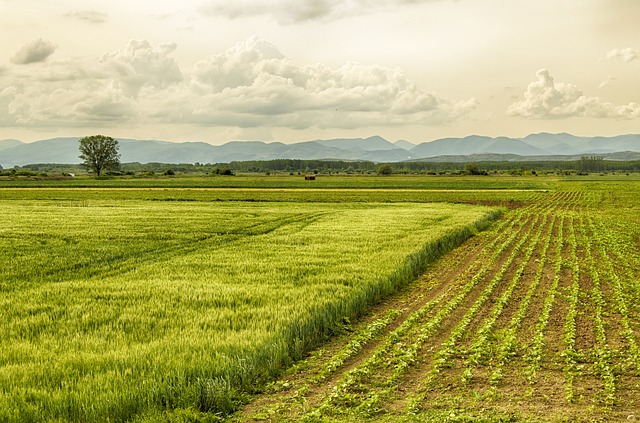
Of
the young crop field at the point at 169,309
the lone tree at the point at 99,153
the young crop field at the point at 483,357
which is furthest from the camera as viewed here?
the lone tree at the point at 99,153

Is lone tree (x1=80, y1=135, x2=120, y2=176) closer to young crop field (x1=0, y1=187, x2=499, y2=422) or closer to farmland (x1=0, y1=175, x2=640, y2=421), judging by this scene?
young crop field (x1=0, y1=187, x2=499, y2=422)

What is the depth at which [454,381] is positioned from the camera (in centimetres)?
998

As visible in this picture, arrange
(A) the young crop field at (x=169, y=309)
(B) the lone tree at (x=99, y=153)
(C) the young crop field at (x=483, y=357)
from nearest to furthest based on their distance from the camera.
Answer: (A) the young crop field at (x=169, y=309), (C) the young crop field at (x=483, y=357), (B) the lone tree at (x=99, y=153)

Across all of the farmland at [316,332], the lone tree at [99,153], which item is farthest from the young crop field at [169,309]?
the lone tree at [99,153]

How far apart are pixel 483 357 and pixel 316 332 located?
3901mm

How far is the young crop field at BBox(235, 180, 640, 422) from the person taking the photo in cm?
880

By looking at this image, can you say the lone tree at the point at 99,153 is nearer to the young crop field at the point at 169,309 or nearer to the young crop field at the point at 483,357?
the young crop field at the point at 169,309

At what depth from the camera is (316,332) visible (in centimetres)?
1281

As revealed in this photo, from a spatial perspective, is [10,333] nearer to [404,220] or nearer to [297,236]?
[297,236]

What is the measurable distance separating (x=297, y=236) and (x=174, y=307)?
17.1 metres

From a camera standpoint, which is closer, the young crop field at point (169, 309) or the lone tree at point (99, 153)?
the young crop field at point (169, 309)

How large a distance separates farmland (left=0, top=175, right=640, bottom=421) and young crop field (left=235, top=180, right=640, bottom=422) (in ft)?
0.16

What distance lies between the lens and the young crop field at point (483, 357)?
8797 millimetres

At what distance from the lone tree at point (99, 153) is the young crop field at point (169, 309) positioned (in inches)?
6442
